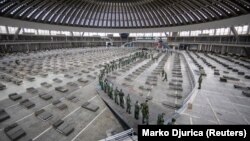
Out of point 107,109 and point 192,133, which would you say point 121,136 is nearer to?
point 192,133

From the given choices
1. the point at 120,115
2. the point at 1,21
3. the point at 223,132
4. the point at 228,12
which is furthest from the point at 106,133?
the point at 1,21

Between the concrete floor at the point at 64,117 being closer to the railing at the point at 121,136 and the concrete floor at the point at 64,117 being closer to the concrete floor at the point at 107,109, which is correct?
the concrete floor at the point at 107,109

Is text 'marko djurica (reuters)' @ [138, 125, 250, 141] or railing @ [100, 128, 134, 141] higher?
text 'marko djurica (reuters)' @ [138, 125, 250, 141]

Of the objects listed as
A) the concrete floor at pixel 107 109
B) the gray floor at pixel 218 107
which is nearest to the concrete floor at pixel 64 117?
the concrete floor at pixel 107 109

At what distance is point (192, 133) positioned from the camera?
5.51m

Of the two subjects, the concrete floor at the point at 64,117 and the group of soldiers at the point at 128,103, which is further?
the group of soldiers at the point at 128,103

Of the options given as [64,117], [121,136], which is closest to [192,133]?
[121,136]

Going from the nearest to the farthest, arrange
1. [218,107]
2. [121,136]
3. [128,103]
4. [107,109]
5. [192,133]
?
1. [192,133]
2. [121,136]
3. [128,103]
4. [218,107]
5. [107,109]

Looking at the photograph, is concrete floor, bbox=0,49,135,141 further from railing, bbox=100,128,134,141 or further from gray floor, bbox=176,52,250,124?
gray floor, bbox=176,52,250,124

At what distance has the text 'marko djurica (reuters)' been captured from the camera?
17.3ft

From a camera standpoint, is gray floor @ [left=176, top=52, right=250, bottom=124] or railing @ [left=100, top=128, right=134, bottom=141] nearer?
railing @ [left=100, top=128, right=134, bottom=141]

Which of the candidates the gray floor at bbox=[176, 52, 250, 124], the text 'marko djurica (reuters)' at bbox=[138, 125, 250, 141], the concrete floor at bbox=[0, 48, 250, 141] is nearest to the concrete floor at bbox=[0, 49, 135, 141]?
the concrete floor at bbox=[0, 48, 250, 141]

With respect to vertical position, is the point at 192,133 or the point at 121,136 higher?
the point at 192,133

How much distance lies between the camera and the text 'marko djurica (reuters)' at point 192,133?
208 inches
